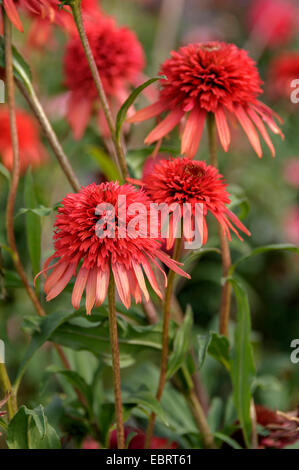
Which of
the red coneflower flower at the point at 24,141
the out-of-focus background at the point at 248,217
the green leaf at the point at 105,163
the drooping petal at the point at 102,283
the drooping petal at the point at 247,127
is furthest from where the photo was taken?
the red coneflower flower at the point at 24,141

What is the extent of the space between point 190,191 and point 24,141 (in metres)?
0.75

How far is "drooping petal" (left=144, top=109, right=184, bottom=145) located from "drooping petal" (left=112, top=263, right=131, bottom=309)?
0.16 meters

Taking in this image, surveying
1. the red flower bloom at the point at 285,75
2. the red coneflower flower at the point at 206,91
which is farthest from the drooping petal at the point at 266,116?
the red flower bloom at the point at 285,75

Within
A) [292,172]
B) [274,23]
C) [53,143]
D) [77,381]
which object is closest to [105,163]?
[53,143]

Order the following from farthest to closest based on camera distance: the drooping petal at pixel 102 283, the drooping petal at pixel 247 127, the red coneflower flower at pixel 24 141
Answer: the red coneflower flower at pixel 24 141
the drooping petal at pixel 247 127
the drooping petal at pixel 102 283

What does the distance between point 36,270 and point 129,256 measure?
21 centimetres

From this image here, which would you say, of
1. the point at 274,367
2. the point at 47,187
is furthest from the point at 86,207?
the point at 47,187

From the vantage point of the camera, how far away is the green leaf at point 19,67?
58 cm

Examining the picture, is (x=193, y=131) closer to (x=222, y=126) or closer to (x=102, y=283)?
(x=222, y=126)

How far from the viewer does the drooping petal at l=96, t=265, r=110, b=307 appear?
1.41 ft

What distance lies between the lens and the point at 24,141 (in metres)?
1.14

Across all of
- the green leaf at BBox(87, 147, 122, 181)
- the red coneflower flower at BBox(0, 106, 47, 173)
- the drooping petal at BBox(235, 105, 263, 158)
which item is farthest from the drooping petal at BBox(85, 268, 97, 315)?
the red coneflower flower at BBox(0, 106, 47, 173)

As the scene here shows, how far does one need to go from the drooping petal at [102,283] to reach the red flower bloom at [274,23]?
1396 millimetres

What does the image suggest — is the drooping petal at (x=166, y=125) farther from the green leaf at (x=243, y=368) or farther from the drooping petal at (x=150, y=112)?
the green leaf at (x=243, y=368)
